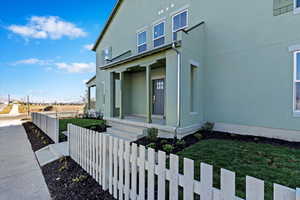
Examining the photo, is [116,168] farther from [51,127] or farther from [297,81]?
[297,81]

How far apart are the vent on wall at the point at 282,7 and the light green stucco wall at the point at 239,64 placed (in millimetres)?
133

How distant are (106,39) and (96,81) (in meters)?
4.44

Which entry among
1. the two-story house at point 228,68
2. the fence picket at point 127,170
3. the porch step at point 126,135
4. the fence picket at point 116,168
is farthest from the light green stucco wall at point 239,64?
the fence picket at point 127,170

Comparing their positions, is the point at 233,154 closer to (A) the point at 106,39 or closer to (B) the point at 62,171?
(B) the point at 62,171

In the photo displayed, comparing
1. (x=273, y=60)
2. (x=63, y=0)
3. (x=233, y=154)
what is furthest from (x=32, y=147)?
(x=63, y=0)

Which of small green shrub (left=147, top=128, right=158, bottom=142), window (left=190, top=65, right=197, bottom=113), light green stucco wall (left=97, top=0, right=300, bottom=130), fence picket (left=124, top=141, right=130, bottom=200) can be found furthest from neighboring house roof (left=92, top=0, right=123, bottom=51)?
fence picket (left=124, top=141, right=130, bottom=200)

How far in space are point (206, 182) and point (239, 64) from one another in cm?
679

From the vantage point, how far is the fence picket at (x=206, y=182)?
1505 millimetres

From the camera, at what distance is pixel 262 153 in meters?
4.50

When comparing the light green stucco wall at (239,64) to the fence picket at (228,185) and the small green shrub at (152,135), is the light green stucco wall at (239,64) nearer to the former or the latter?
the small green shrub at (152,135)

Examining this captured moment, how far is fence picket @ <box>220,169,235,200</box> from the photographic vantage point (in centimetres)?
135

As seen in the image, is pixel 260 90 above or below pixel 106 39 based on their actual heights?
below

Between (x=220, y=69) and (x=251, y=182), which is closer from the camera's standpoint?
(x=251, y=182)

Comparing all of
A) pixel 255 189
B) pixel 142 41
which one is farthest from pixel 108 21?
pixel 255 189
